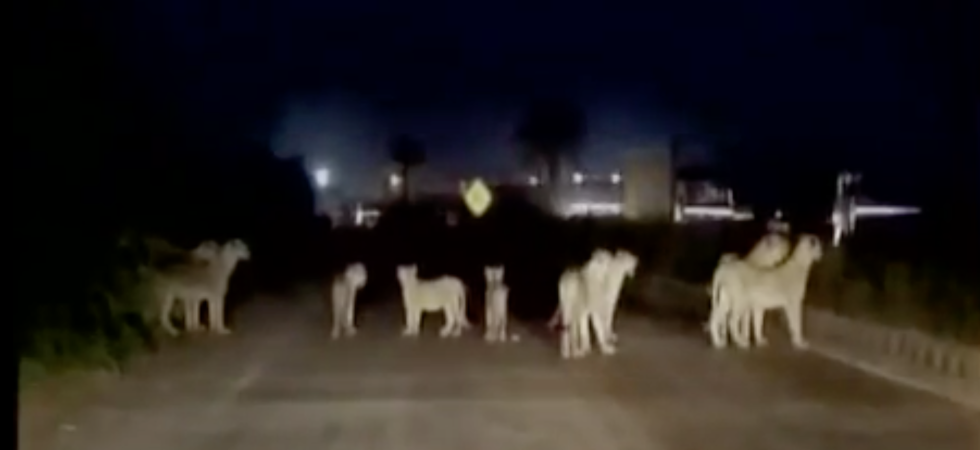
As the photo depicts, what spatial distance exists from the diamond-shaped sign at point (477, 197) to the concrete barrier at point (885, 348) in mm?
376

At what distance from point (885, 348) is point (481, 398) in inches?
31.4

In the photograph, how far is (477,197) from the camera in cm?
418

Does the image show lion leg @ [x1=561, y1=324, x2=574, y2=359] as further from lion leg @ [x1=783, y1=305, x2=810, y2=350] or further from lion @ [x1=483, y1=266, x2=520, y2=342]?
lion leg @ [x1=783, y1=305, x2=810, y2=350]

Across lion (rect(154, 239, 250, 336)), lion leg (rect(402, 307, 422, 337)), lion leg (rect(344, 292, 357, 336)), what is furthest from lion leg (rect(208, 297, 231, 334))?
lion leg (rect(402, 307, 422, 337))

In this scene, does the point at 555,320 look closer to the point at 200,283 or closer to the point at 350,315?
the point at 350,315

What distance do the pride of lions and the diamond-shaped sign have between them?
160mm

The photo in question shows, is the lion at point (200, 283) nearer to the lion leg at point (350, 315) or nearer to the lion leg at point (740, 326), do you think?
the lion leg at point (350, 315)

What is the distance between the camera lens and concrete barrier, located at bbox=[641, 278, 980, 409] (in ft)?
13.9

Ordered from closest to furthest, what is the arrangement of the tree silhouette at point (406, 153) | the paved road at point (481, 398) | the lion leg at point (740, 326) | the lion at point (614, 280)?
the paved road at point (481, 398), the tree silhouette at point (406, 153), the lion at point (614, 280), the lion leg at point (740, 326)

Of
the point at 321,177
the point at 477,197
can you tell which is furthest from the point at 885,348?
the point at 321,177

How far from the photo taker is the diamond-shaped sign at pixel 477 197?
4.17 metres

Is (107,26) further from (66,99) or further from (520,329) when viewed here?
(520,329)

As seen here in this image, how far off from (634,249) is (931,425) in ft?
2.07

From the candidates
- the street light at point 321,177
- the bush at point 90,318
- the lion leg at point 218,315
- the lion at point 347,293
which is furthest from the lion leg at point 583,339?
the bush at point 90,318
